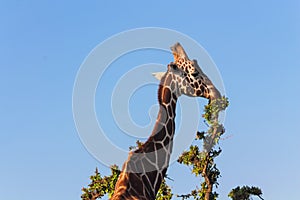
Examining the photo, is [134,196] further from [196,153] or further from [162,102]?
[196,153]

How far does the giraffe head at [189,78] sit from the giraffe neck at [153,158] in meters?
0.24

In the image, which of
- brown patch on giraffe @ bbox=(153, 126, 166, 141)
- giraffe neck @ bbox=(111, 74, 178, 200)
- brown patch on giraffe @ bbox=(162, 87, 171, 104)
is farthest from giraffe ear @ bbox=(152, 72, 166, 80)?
brown patch on giraffe @ bbox=(153, 126, 166, 141)

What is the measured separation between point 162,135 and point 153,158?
0.75 m

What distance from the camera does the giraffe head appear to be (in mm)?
13430

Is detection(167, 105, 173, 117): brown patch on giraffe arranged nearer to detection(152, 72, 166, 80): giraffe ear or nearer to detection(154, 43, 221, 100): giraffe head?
detection(154, 43, 221, 100): giraffe head

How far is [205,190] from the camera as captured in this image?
612 inches

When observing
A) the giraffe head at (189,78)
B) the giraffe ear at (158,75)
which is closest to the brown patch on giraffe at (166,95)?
the giraffe head at (189,78)

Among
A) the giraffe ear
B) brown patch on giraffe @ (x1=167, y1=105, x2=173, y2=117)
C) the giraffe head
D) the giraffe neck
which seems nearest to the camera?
the giraffe neck

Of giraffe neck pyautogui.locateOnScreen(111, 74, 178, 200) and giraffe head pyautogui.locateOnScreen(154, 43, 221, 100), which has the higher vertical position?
giraffe head pyautogui.locateOnScreen(154, 43, 221, 100)

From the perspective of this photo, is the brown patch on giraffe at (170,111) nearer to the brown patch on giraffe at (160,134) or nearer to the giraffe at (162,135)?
the giraffe at (162,135)

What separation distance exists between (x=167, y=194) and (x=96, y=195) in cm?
308

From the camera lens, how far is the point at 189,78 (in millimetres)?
13719

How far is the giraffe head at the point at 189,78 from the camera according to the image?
44.1 feet

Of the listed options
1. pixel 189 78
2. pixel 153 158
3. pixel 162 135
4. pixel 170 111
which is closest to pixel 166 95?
pixel 170 111
